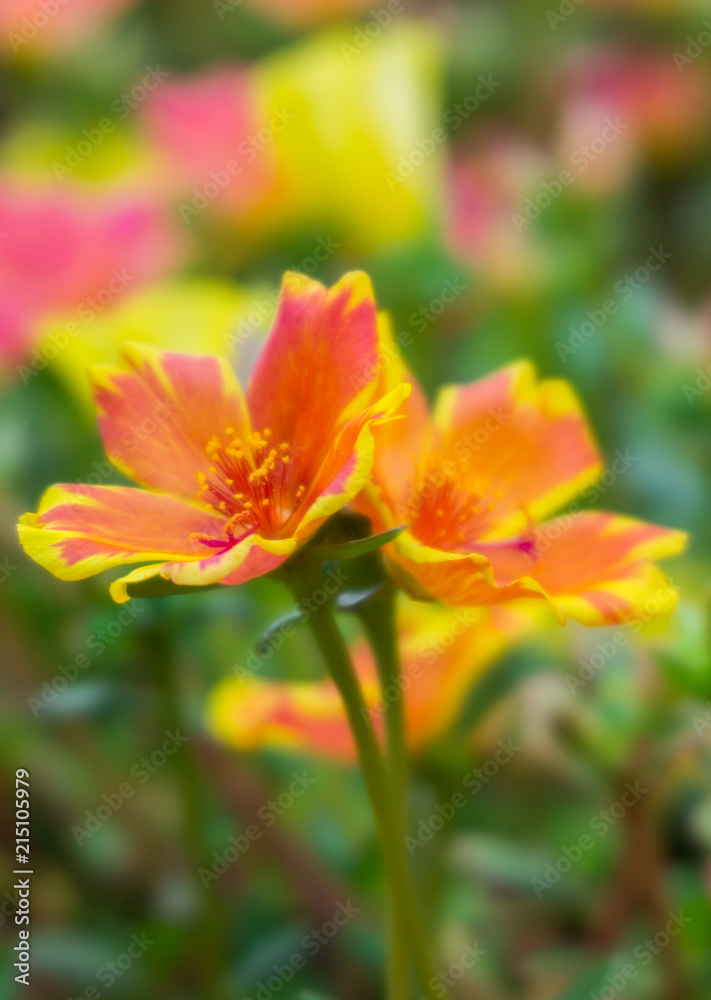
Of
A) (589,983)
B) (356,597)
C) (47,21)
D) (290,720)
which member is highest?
(47,21)

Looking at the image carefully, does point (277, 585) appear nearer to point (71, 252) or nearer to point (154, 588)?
point (71, 252)

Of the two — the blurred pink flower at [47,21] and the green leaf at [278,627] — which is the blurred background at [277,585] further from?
the green leaf at [278,627]

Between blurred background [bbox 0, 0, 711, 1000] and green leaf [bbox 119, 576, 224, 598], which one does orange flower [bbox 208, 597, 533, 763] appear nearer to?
blurred background [bbox 0, 0, 711, 1000]

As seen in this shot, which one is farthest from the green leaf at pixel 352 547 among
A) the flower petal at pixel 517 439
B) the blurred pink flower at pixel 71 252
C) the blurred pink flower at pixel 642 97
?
the blurred pink flower at pixel 642 97

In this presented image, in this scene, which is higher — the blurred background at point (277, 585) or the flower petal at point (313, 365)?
the flower petal at point (313, 365)

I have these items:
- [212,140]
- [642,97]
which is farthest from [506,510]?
[642,97]

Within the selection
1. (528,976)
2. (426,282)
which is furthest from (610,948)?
(426,282)
